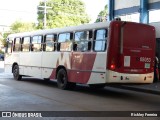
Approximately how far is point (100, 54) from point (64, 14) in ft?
155

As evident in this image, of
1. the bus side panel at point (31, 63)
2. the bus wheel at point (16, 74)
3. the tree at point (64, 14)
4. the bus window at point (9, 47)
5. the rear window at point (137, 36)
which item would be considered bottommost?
the bus wheel at point (16, 74)

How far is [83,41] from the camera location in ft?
50.5

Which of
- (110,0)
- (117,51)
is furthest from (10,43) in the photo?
(117,51)

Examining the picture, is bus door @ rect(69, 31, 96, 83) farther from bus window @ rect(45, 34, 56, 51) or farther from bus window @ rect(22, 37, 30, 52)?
bus window @ rect(22, 37, 30, 52)

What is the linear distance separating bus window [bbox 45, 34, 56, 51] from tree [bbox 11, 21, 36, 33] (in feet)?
161

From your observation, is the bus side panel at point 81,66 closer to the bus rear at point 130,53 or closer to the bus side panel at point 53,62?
the bus side panel at point 53,62

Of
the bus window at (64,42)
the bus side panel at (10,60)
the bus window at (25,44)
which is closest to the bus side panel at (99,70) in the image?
the bus window at (64,42)

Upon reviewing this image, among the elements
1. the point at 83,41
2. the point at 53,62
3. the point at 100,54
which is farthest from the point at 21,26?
the point at 100,54

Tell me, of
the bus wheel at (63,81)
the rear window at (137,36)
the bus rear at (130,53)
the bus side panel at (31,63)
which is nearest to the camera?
the bus rear at (130,53)

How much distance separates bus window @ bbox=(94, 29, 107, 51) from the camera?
14.1 metres

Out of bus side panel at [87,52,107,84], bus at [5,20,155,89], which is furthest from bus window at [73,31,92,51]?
bus side panel at [87,52,107,84]

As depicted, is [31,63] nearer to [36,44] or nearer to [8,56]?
[36,44]

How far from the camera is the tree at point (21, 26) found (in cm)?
6781

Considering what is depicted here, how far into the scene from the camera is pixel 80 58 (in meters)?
15.4
